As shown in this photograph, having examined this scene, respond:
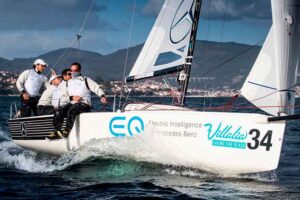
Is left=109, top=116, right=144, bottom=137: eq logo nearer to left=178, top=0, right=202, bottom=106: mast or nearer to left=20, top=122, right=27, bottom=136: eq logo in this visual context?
left=178, top=0, right=202, bottom=106: mast

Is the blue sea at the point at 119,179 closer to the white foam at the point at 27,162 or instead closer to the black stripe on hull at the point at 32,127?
the white foam at the point at 27,162

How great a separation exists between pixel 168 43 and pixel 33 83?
3.01 m

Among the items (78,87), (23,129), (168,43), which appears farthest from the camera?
(23,129)

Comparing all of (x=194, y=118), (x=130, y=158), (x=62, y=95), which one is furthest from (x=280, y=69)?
(x=62, y=95)

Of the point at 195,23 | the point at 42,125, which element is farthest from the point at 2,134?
the point at 195,23

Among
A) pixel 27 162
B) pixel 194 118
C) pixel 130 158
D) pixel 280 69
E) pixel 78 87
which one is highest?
pixel 280 69

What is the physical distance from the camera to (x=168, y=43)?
32.9 ft

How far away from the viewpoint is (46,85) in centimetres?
1103

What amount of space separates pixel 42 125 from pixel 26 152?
177 centimetres

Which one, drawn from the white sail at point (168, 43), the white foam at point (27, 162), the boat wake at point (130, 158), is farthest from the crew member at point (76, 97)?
the white sail at point (168, 43)

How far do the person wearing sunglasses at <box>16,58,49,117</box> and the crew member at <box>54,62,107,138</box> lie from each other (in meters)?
1.50

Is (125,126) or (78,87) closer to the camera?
(125,126)

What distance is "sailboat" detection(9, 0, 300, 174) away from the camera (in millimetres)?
7785

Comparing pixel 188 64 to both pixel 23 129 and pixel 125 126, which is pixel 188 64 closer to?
pixel 125 126
